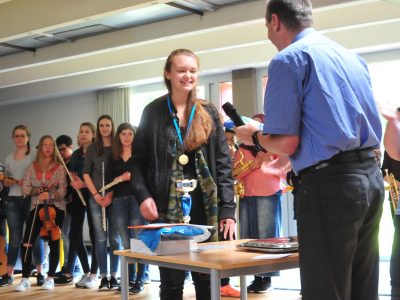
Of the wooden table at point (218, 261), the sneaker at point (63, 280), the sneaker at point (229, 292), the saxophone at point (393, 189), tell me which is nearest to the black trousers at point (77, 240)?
the sneaker at point (63, 280)

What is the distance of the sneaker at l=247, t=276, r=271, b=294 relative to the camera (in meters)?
5.06

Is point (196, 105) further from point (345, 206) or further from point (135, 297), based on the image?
point (135, 297)

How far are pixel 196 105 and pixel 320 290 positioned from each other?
1.13m

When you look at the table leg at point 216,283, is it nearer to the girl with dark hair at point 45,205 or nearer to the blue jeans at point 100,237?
the blue jeans at point 100,237

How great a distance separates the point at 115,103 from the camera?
9.98 metres

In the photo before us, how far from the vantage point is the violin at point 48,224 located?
5.72 meters

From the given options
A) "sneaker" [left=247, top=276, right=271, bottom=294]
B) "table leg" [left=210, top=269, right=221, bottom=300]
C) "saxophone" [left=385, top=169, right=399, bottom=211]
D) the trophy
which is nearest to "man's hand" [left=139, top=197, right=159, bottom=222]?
the trophy

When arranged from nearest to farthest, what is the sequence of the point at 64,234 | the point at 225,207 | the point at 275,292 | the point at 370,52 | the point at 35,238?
the point at 225,207
the point at 275,292
the point at 35,238
the point at 64,234
the point at 370,52

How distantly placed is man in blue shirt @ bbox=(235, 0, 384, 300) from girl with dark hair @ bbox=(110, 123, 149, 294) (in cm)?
363

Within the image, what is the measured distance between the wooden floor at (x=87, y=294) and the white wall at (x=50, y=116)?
16.0 feet

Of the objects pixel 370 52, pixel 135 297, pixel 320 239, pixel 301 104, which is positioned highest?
pixel 370 52

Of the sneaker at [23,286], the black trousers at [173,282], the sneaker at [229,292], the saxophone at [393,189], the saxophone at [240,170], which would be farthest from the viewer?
the sneaker at [23,286]

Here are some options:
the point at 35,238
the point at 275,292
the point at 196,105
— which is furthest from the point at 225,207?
the point at 35,238

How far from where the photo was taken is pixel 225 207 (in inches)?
99.6
